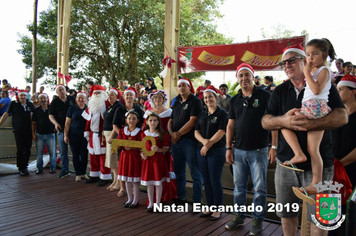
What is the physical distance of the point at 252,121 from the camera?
308cm

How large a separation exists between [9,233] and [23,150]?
3535mm

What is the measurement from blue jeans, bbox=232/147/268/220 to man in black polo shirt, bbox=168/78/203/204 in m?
0.83

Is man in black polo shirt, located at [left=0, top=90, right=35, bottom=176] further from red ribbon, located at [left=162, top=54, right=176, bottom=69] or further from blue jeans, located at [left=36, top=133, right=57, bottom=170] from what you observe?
red ribbon, located at [left=162, top=54, right=176, bottom=69]

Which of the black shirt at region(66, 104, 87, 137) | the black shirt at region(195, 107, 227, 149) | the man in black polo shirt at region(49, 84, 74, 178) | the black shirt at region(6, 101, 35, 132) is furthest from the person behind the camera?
the black shirt at region(6, 101, 35, 132)

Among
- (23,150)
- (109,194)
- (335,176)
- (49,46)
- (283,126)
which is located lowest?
(109,194)

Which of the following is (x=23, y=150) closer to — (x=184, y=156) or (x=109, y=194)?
(x=109, y=194)

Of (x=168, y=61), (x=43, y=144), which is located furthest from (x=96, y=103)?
(x=168, y=61)

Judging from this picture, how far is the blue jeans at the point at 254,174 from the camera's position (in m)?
3.06

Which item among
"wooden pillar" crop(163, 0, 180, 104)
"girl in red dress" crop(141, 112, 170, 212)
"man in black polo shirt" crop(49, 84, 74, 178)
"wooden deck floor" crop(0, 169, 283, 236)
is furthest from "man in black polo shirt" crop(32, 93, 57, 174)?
"girl in red dress" crop(141, 112, 170, 212)

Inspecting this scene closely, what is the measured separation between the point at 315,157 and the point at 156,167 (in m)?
2.49

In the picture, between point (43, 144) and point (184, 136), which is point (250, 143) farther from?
point (43, 144)

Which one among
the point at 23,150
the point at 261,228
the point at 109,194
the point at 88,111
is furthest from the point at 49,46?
the point at 261,228

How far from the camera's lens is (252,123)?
10.1ft

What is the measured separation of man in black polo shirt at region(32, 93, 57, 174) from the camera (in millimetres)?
6149
